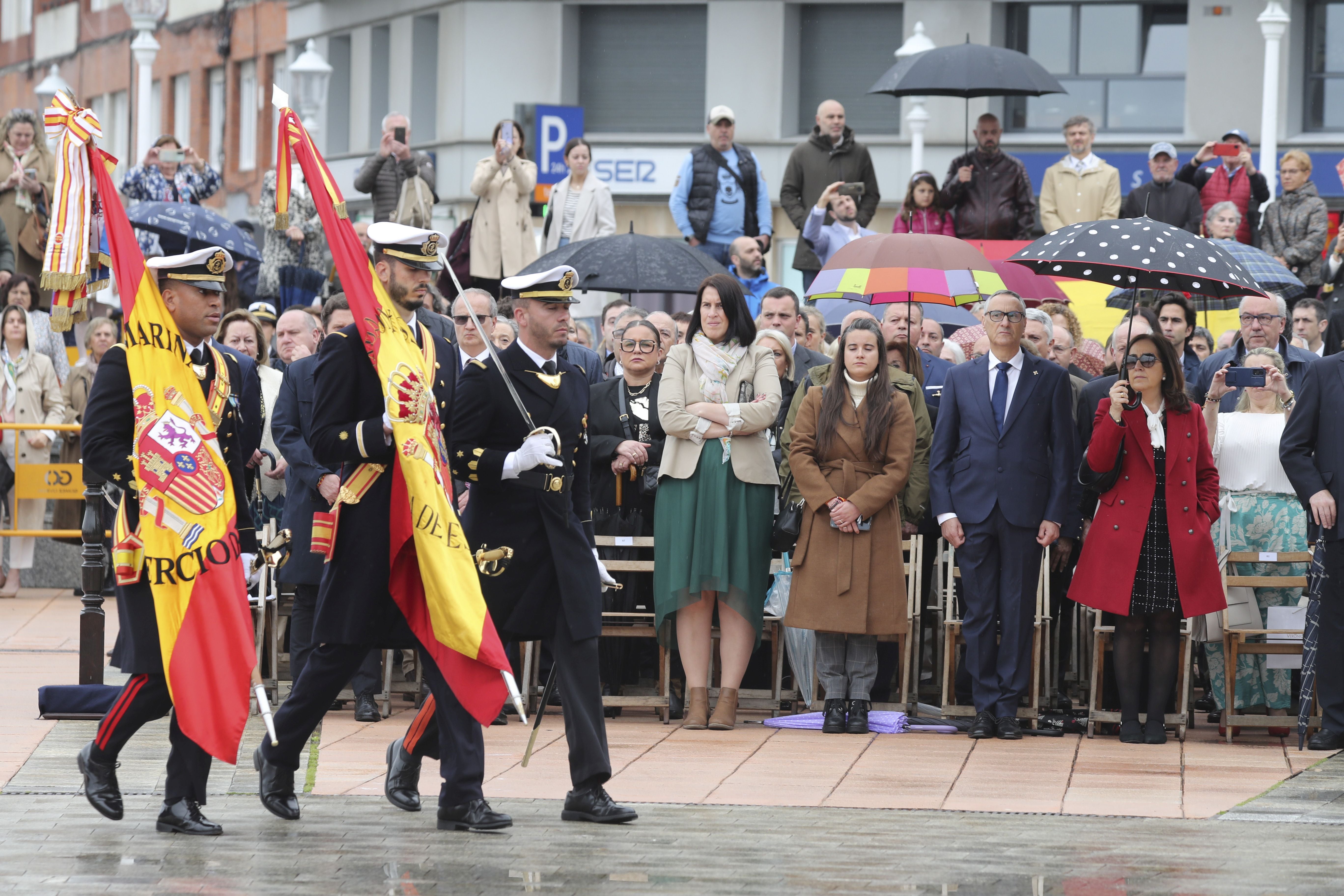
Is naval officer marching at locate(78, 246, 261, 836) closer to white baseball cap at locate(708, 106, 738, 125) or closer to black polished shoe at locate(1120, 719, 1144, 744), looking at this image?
black polished shoe at locate(1120, 719, 1144, 744)

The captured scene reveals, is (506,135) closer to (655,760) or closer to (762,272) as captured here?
(762,272)

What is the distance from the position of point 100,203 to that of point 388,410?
1541 millimetres

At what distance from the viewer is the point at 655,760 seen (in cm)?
981

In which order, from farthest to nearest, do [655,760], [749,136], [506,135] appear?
[749,136] → [506,135] → [655,760]

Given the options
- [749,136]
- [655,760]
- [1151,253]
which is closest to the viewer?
[655,760]

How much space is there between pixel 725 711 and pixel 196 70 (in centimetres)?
3216

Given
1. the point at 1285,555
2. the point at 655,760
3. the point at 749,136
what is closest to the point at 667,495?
the point at 655,760

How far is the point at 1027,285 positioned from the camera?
14367 mm

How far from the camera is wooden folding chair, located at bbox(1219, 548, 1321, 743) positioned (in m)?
10.8

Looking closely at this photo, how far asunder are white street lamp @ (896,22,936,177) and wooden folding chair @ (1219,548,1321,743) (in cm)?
1249

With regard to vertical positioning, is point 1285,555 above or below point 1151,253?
below

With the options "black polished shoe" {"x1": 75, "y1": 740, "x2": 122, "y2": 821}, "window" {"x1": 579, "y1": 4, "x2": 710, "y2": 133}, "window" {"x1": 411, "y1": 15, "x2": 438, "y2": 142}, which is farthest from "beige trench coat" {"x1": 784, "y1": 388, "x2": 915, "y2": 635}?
"window" {"x1": 411, "y1": 15, "x2": 438, "y2": 142}

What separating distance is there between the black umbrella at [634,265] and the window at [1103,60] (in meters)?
16.3

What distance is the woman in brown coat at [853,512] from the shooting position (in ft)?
35.4
